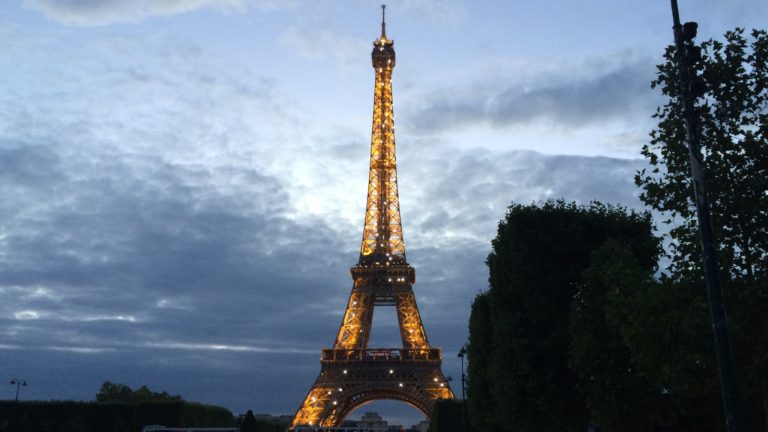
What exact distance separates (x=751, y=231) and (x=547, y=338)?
44.8ft

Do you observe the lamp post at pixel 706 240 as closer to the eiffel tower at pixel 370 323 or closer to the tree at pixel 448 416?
the tree at pixel 448 416

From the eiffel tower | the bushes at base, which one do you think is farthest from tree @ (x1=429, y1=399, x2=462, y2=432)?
the bushes at base

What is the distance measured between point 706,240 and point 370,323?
229 ft

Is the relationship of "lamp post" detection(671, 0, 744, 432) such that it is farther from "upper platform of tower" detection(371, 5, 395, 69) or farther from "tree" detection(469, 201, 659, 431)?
"upper platform of tower" detection(371, 5, 395, 69)

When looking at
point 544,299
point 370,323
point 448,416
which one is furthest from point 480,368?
point 370,323

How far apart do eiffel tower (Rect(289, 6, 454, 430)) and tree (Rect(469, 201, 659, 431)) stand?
131ft

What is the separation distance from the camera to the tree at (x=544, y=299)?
2970 centimetres

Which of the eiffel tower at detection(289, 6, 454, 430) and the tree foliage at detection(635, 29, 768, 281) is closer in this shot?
the tree foliage at detection(635, 29, 768, 281)

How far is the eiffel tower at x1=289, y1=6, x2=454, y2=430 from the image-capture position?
7256 cm

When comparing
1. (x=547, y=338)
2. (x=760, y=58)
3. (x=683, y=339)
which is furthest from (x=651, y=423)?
(x=760, y=58)

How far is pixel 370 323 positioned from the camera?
8050cm

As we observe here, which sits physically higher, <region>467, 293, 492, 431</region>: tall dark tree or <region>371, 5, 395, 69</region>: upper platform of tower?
<region>371, 5, 395, 69</region>: upper platform of tower

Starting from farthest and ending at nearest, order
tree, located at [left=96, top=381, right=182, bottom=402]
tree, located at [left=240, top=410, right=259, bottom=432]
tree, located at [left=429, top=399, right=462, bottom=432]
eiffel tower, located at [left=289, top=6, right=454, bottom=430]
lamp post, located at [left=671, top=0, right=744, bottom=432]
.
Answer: tree, located at [left=96, top=381, right=182, bottom=402] → eiffel tower, located at [left=289, top=6, right=454, bottom=430] → tree, located at [left=429, top=399, right=462, bottom=432] → tree, located at [left=240, top=410, right=259, bottom=432] → lamp post, located at [left=671, top=0, right=744, bottom=432]

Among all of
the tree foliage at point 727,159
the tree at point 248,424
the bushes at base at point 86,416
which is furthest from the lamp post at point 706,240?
the bushes at base at point 86,416
